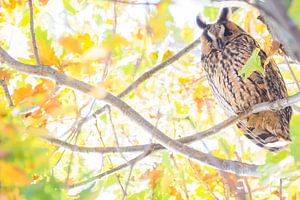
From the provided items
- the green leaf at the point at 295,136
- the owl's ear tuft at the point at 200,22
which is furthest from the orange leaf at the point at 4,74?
Result: the green leaf at the point at 295,136

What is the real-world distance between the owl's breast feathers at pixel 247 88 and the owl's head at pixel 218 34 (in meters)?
0.03

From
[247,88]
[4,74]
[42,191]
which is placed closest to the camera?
[42,191]

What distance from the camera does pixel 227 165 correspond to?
1.39 meters

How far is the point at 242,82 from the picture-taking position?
2248 mm

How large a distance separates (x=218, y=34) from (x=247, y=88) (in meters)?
0.31

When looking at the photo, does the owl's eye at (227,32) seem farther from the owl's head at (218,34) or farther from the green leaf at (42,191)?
the green leaf at (42,191)

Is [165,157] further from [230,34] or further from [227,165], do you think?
[230,34]

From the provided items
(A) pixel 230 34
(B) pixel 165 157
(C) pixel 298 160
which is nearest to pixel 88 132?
(A) pixel 230 34

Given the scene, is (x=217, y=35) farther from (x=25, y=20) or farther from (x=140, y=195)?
(x=140, y=195)

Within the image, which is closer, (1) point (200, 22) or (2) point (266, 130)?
(2) point (266, 130)

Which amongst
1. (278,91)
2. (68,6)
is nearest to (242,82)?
(278,91)

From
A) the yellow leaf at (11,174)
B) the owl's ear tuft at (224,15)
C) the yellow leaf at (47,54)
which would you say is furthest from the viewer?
the owl's ear tuft at (224,15)

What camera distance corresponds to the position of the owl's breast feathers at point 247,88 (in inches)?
84.2

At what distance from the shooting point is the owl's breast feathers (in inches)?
84.2
